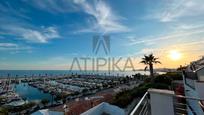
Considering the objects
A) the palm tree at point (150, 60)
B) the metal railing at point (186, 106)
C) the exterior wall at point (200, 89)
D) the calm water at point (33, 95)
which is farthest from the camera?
the calm water at point (33, 95)

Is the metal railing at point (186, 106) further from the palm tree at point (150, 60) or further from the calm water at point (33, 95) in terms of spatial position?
the calm water at point (33, 95)

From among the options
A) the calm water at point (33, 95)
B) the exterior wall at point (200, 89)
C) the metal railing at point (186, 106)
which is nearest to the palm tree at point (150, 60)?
the metal railing at point (186, 106)

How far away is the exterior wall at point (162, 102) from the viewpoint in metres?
2.16

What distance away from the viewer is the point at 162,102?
86.0 inches

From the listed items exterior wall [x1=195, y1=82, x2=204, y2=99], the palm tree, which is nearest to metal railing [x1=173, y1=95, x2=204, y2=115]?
exterior wall [x1=195, y1=82, x2=204, y2=99]

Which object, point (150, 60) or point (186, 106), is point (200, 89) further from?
point (150, 60)

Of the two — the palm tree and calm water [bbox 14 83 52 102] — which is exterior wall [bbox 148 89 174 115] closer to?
the palm tree

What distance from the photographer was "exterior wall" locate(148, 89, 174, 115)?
2.16 metres

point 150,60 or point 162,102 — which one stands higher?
point 150,60

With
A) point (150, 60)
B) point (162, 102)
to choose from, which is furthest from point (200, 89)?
point (150, 60)

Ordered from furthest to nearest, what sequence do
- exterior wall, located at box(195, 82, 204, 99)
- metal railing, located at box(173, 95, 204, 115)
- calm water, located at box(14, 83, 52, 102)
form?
1. calm water, located at box(14, 83, 52, 102)
2. exterior wall, located at box(195, 82, 204, 99)
3. metal railing, located at box(173, 95, 204, 115)

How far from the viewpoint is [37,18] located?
1389cm

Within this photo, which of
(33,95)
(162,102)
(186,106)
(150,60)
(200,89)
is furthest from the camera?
(33,95)

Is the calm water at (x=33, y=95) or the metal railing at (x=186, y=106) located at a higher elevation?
the metal railing at (x=186, y=106)
